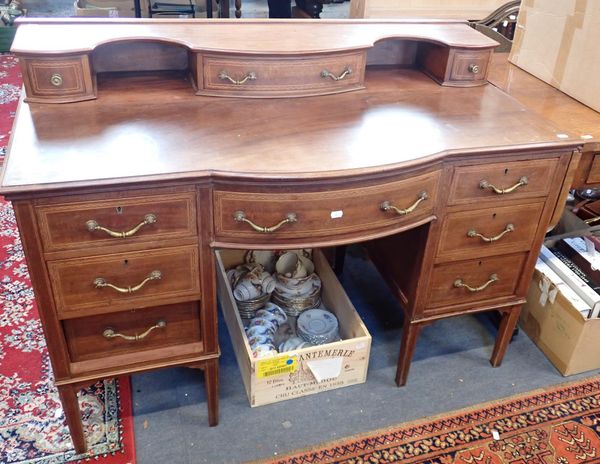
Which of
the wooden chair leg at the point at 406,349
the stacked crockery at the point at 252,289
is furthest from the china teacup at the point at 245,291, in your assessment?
the wooden chair leg at the point at 406,349

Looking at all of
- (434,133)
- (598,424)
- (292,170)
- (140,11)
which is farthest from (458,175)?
(140,11)

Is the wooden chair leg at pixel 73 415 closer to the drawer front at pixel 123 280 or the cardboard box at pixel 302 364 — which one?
the drawer front at pixel 123 280

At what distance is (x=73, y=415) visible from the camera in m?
1.42

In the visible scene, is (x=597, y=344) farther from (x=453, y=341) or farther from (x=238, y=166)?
(x=238, y=166)

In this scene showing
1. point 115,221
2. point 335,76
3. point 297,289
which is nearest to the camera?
point 115,221

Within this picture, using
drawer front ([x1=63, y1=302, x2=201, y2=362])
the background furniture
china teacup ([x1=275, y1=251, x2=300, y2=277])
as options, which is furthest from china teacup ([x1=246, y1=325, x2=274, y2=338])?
the background furniture

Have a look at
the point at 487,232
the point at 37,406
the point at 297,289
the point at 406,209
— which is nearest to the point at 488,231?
the point at 487,232

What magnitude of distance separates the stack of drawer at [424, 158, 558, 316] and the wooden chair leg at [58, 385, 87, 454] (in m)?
0.92

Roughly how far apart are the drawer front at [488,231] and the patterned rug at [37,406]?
0.97m

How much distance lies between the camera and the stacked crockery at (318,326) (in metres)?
1.77

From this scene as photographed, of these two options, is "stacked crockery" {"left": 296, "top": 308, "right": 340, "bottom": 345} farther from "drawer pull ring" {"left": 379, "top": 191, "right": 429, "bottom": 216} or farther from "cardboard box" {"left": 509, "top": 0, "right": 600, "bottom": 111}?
"cardboard box" {"left": 509, "top": 0, "right": 600, "bottom": 111}

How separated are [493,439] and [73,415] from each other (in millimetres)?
1094

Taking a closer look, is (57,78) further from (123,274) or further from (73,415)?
(73,415)

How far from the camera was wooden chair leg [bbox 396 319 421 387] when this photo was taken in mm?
1636
